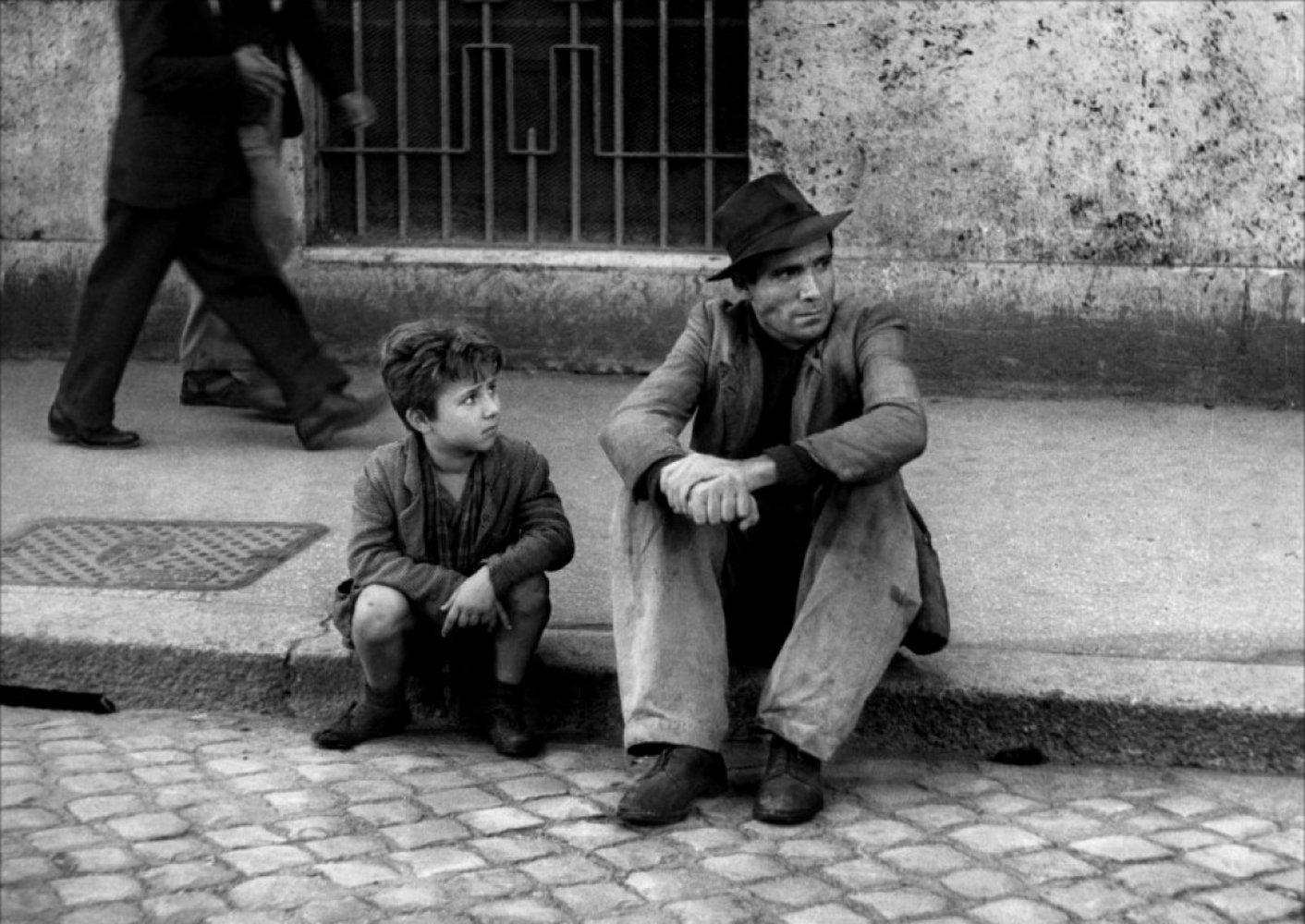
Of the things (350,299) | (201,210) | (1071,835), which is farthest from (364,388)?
(1071,835)

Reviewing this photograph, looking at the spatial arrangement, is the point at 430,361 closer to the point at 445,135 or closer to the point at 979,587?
the point at 979,587

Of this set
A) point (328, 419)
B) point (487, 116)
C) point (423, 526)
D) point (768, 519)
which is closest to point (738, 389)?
point (768, 519)

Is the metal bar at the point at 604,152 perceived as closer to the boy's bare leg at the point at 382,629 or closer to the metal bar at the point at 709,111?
the metal bar at the point at 709,111

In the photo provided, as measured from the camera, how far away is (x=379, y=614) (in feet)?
15.0

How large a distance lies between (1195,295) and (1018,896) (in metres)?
4.39

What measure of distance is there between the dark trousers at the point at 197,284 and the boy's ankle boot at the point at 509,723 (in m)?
2.62

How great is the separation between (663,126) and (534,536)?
4006 millimetres

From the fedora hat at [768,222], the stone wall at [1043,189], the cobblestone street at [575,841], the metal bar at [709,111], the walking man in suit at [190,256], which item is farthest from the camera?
the metal bar at [709,111]

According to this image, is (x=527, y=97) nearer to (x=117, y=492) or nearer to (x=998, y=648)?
(x=117, y=492)

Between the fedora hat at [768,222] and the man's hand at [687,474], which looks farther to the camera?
the fedora hat at [768,222]

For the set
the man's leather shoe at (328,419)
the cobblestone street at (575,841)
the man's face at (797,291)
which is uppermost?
the man's face at (797,291)

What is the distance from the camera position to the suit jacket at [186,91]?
6828mm

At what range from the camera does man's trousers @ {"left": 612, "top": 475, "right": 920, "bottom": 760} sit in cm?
429

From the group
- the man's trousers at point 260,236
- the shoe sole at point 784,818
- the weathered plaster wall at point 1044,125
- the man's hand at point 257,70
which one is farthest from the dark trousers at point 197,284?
the shoe sole at point 784,818
